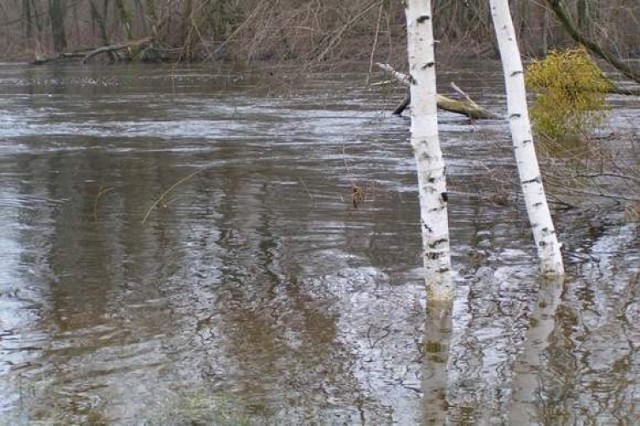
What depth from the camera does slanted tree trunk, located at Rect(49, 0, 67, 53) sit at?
71062mm

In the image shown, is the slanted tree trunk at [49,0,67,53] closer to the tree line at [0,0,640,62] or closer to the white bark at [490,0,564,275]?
the tree line at [0,0,640,62]

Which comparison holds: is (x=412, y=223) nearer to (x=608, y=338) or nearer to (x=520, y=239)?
(x=520, y=239)

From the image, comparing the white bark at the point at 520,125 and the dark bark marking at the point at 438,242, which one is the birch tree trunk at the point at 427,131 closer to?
the dark bark marking at the point at 438,242

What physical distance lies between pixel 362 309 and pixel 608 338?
2.19 meters

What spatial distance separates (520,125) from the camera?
962cm

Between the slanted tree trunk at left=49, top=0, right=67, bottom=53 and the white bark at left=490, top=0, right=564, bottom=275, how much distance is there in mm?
64341

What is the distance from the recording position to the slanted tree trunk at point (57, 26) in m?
71.1

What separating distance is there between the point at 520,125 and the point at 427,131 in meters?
1.47

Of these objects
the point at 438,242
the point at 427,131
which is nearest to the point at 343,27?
the point at 427,131

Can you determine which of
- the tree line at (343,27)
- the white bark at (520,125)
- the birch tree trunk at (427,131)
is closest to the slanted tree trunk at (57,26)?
the tree line at (343,27)

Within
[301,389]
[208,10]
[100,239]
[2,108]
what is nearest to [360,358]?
[301,389]

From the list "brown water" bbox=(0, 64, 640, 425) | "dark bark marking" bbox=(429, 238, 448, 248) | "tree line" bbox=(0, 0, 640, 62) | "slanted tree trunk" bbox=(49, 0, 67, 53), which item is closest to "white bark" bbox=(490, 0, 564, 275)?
"brown water" bbox=(0, 64, 640, 425)

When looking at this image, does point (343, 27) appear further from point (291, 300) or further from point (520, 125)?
point (291, 300)

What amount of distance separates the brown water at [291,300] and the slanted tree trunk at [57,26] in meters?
52.7
